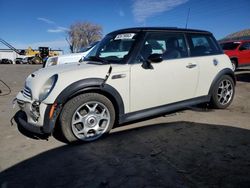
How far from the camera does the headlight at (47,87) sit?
11.0 feet

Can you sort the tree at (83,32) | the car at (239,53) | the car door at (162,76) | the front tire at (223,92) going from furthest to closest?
the tree at (83,32), the car at (239,53), the front tire at (223,92), the car door at (162,76)

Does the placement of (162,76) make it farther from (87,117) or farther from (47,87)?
(47,87)

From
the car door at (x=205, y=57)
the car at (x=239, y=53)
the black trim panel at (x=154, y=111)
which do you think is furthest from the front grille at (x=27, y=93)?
the car at (x=239, y=53)

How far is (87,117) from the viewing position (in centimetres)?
354

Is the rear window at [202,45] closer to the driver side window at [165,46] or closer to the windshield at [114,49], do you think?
the driver side window at [165,46]

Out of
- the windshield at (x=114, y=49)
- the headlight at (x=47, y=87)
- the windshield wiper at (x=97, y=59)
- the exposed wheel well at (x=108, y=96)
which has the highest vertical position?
the windshield at (x=114, y=49)

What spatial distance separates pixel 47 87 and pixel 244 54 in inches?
445

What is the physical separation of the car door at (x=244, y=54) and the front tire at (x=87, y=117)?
1041 cm

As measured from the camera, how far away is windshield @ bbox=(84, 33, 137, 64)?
3931 millimetres

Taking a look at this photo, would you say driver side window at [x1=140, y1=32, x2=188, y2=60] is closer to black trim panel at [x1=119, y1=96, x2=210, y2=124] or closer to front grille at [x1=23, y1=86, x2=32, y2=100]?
black trim panel at [x1=119, y1=96, x2=210, y2=124]

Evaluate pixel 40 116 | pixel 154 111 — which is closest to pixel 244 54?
pixel 154 111

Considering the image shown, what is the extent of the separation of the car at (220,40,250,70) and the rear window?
7.52m

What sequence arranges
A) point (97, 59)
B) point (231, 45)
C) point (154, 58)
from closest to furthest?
point (154, 58)
point (97, 59)
point (231, 45)

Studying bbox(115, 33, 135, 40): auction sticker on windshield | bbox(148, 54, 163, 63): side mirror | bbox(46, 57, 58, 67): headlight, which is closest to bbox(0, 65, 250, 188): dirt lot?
bbox(148, 54, 163, 63): side mirror
